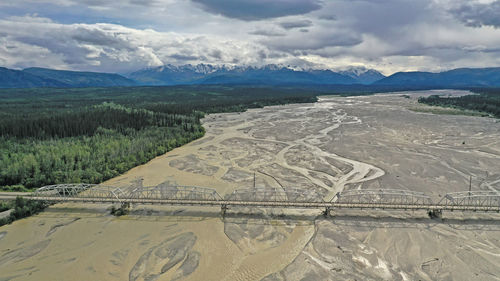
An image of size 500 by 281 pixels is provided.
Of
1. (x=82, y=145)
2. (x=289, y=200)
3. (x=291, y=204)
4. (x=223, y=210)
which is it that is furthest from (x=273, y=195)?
(x=82, y=145)

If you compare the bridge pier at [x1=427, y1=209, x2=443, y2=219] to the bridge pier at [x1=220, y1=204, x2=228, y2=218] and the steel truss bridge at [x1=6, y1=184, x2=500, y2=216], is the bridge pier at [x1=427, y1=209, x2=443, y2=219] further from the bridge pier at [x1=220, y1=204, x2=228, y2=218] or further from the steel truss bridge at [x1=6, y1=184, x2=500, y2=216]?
the bridge pier at [x1=220, y1=204, x2=228, y2=218]

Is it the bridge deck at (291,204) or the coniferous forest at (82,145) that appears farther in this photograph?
the coniferous forest at (82,145)

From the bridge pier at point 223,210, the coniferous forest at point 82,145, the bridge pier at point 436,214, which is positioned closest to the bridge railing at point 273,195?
the bridge pier at point 223,210

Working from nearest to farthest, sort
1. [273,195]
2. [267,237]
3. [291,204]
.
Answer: [267,237], [291,204], [273,195]

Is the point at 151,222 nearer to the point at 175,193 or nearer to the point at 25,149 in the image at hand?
the point at 175,193

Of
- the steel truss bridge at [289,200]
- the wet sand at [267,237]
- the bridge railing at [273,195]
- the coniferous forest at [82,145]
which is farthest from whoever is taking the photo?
the coniferous forest at [82,145]

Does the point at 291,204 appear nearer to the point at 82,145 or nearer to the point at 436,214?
the point at 436,214

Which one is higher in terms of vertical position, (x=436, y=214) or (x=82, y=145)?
(x=82, y=145)

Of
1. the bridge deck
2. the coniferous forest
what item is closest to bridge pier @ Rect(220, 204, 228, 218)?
the bridge deck

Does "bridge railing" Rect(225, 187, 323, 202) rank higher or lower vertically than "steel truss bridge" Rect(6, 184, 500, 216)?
lower

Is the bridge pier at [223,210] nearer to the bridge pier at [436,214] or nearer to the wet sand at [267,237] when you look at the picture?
the wet sand at [267,237]

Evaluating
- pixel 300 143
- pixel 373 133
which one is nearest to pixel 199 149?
pixel 300 143
